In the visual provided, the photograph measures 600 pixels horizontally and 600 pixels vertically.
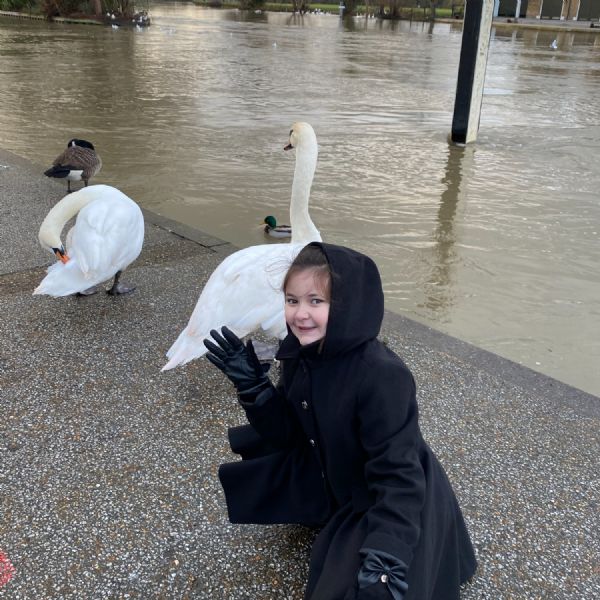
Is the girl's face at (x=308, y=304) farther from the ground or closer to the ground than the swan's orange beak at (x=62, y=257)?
farther from the ground

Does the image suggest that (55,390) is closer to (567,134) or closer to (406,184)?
(406,184)

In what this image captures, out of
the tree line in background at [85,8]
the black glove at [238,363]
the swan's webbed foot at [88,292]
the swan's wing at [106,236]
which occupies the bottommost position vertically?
the swan's webbed foot at [88,292]

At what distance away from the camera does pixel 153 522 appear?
250 cm

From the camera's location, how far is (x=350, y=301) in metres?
1.88

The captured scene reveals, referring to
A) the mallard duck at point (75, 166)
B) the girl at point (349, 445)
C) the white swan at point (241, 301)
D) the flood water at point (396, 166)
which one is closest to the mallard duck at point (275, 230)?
the flood water at point (396, 166)

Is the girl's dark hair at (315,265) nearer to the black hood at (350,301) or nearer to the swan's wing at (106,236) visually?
the black hood at (350,301)

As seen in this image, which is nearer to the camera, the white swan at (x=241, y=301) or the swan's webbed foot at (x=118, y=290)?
the white swan at (x=241, y=301)

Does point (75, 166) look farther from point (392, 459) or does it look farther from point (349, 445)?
point (392, 459)

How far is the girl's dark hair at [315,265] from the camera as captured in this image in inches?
75.8

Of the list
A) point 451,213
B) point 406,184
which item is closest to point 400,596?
point 451,213

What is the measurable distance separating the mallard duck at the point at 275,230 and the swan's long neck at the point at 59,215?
2.88 metres

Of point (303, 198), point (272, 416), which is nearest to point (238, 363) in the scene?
point (272, 416)

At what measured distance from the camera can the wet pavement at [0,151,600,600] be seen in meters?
2.29

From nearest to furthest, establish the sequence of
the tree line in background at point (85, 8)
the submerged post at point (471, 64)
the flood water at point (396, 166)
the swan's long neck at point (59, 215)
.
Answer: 1. the swan's long neck at point (59, 215)
2. the flood water at point (396, 166)
3. the submerged post at point (471, 64)
4. the tree line in background at point (85, 8)
